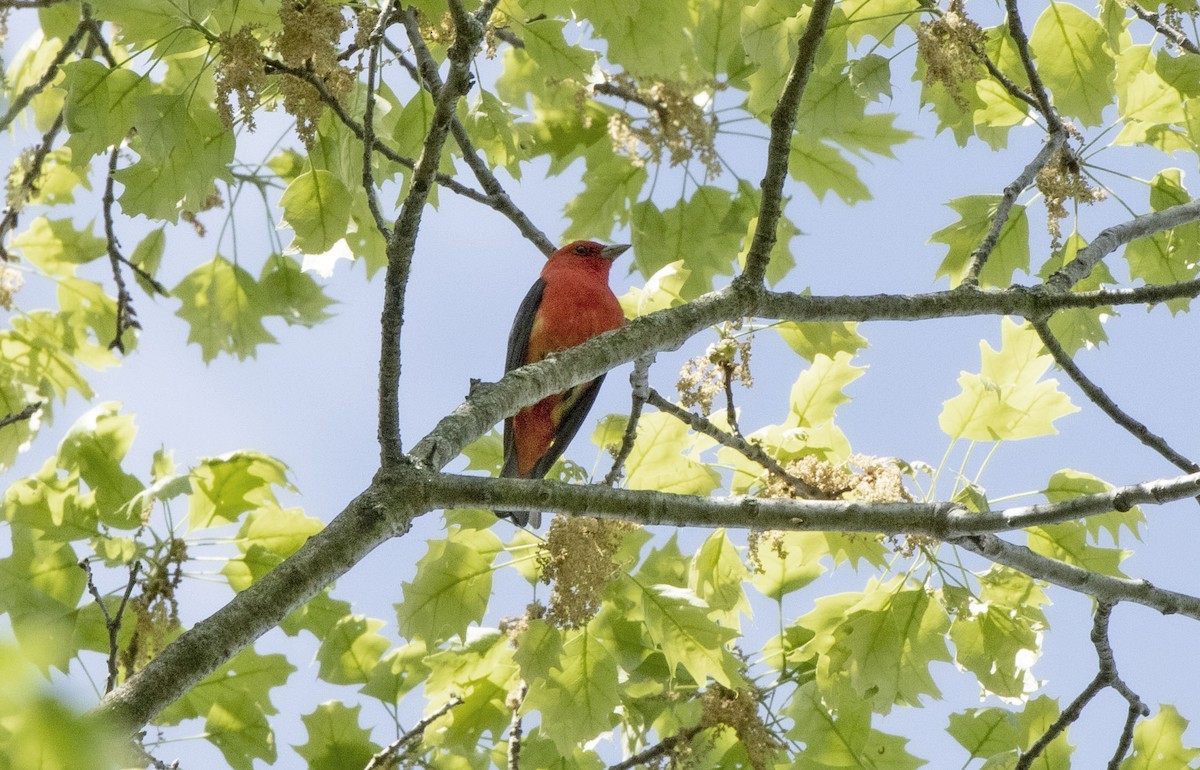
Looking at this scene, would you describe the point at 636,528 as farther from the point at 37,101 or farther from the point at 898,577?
the point at 37,101

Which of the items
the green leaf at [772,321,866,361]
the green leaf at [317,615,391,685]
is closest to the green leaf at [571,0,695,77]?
the green leaf at [772,321,866,361]

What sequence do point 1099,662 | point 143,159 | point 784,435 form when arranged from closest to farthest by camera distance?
point 1099,662 → point 143,159 → point 784,435

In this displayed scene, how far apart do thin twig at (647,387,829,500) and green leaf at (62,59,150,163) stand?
6.17 ft

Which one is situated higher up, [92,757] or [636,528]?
[636,528]

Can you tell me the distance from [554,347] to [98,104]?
2874 mm

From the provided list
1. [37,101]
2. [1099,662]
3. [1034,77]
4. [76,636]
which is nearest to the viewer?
[1099,662]

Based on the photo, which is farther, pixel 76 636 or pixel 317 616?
pixel 317 616

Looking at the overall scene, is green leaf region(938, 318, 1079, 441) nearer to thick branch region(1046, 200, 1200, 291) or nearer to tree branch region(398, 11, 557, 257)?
thick branch region(1046, 200, 1200, 291)

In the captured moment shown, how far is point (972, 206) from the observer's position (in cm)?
443

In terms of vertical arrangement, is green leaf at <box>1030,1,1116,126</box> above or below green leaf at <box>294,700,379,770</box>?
above

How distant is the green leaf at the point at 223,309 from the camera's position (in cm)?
564

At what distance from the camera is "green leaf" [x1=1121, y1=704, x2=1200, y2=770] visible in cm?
389

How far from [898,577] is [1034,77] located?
5.77ft

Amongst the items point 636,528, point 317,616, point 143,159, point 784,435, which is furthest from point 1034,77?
point 317,616
